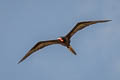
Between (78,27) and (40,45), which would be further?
(40,45)

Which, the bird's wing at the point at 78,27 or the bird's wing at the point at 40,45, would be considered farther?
the bird's wing at the point at 40,45

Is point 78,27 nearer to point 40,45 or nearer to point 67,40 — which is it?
point 67,40

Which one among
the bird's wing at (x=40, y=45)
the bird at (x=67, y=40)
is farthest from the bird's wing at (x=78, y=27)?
the bird's wing at (x=40, y=45)

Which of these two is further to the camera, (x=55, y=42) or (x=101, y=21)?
(x=55, y=42)

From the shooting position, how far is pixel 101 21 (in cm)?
3309

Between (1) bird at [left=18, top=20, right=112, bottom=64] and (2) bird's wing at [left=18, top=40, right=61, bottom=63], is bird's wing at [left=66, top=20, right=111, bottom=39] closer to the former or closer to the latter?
(1) bird at [left=18, top=20, right=112, bottom=64]

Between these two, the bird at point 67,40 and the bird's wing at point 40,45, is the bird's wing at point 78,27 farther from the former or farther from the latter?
the bird's wing at point 40,45

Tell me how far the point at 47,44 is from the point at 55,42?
1060 mm

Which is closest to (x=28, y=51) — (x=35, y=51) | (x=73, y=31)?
(x=35, y=51)

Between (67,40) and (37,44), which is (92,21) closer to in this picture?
(67,40)

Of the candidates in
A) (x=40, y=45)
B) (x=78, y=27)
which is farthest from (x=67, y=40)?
(x=40, y=45)

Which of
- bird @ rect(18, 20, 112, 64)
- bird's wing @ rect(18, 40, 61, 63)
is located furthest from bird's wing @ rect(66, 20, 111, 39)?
bird's wing @ rect(18, 40, 61, 63)

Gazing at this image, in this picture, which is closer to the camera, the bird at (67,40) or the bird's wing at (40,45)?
the bird at (67,40)

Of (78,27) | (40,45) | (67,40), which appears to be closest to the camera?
(67,40)
